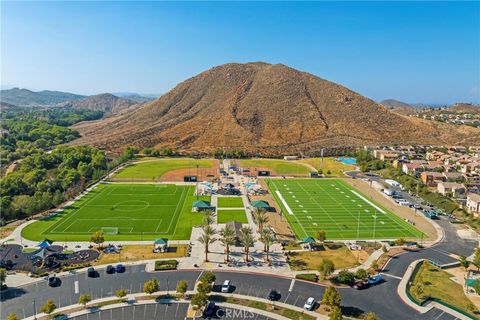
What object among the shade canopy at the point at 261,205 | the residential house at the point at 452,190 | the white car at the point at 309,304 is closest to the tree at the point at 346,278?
the white car at the point at 309,304

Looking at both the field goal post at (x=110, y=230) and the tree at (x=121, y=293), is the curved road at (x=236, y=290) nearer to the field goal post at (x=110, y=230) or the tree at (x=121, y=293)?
the tree at (x=121, y=293)

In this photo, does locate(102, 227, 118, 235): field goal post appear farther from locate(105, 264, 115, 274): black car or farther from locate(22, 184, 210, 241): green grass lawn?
locate(105, 264, 115, 274): black car

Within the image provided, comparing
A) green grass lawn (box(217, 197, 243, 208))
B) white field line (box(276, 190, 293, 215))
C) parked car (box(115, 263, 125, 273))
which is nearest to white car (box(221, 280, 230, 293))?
parked car (box(115, 263, 125, 273))

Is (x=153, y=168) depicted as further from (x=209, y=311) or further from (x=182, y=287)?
(x=209, y=311)

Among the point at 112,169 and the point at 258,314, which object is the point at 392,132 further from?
the point at 258,314

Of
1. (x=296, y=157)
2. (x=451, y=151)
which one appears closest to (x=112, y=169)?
(x=296, y=157)

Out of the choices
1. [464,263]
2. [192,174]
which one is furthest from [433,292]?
[192,174]
